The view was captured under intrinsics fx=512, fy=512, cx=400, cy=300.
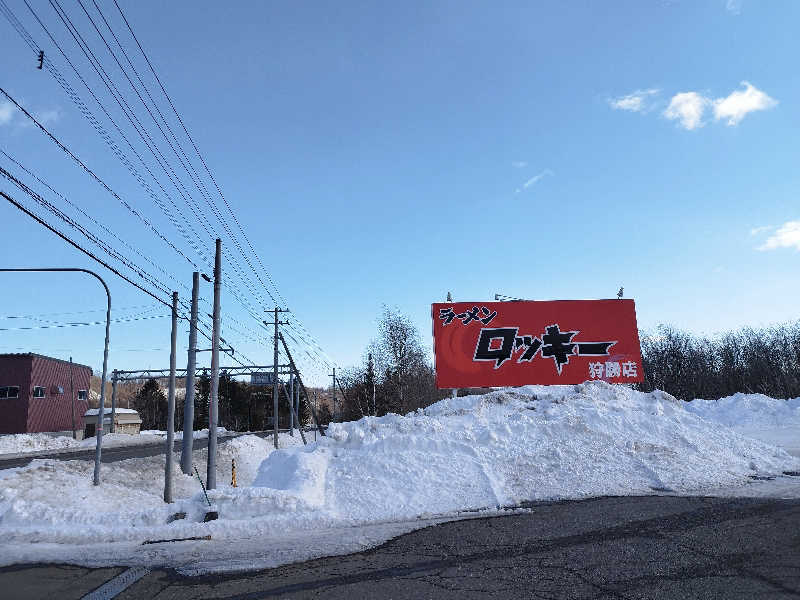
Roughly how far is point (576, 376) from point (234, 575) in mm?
19144

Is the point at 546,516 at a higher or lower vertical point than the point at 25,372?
lower

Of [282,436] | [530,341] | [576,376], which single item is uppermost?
[530,341]

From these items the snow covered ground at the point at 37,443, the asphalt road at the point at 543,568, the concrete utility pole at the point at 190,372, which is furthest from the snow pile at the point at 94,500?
the snow covered ground at the point at 37,443

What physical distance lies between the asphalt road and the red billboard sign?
14.1 m

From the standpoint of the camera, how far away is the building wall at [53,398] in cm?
4569

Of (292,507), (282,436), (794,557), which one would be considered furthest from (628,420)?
(282,436)

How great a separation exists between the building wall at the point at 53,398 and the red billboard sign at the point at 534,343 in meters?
41.5

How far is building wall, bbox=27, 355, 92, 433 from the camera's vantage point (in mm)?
45688

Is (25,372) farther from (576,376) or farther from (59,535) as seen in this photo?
Result: (576,376)

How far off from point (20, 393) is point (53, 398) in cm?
434

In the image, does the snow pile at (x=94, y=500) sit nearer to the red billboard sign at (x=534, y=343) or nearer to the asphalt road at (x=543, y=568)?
the asphalt road at (x=543, y=568)

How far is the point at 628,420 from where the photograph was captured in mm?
14875

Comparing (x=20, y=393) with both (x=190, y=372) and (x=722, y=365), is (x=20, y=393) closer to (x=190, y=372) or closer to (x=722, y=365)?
(x=190, y=372)

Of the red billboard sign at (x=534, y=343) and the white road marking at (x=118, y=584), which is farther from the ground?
the red billboard sign at (x=534, y=343)
